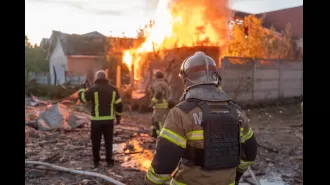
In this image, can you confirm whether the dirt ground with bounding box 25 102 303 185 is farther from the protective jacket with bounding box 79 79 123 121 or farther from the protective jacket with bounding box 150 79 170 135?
the protective jacket with bounding box 79 79 123 121

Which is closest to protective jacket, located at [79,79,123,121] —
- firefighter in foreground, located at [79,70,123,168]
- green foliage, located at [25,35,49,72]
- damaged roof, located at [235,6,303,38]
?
firefighter in foreground, located at [79,70,123,168]

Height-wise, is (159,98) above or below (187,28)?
below

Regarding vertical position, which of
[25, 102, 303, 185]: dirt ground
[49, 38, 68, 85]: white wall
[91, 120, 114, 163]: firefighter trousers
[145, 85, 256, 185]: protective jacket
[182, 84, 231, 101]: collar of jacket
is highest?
[49, 38, 68, 85]: white wall

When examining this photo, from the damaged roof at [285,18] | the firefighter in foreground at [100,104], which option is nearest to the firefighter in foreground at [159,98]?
the firefighter in foreground at [100,104]

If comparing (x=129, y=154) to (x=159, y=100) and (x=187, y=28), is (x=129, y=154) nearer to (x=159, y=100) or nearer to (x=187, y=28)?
(x=159, y=100)

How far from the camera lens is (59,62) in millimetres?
32969

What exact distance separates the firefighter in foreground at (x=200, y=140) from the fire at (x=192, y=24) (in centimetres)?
1250

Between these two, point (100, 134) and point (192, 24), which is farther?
point (192, 24)

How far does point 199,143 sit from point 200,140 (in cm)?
3

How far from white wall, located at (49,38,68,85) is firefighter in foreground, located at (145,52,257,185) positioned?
3014cm

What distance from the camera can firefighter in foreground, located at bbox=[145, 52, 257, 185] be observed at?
2502 millimetres

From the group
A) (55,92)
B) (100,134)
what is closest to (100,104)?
(100,134)

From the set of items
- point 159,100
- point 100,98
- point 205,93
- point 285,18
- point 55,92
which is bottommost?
point 55,92

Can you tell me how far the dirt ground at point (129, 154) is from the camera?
5980 mm
